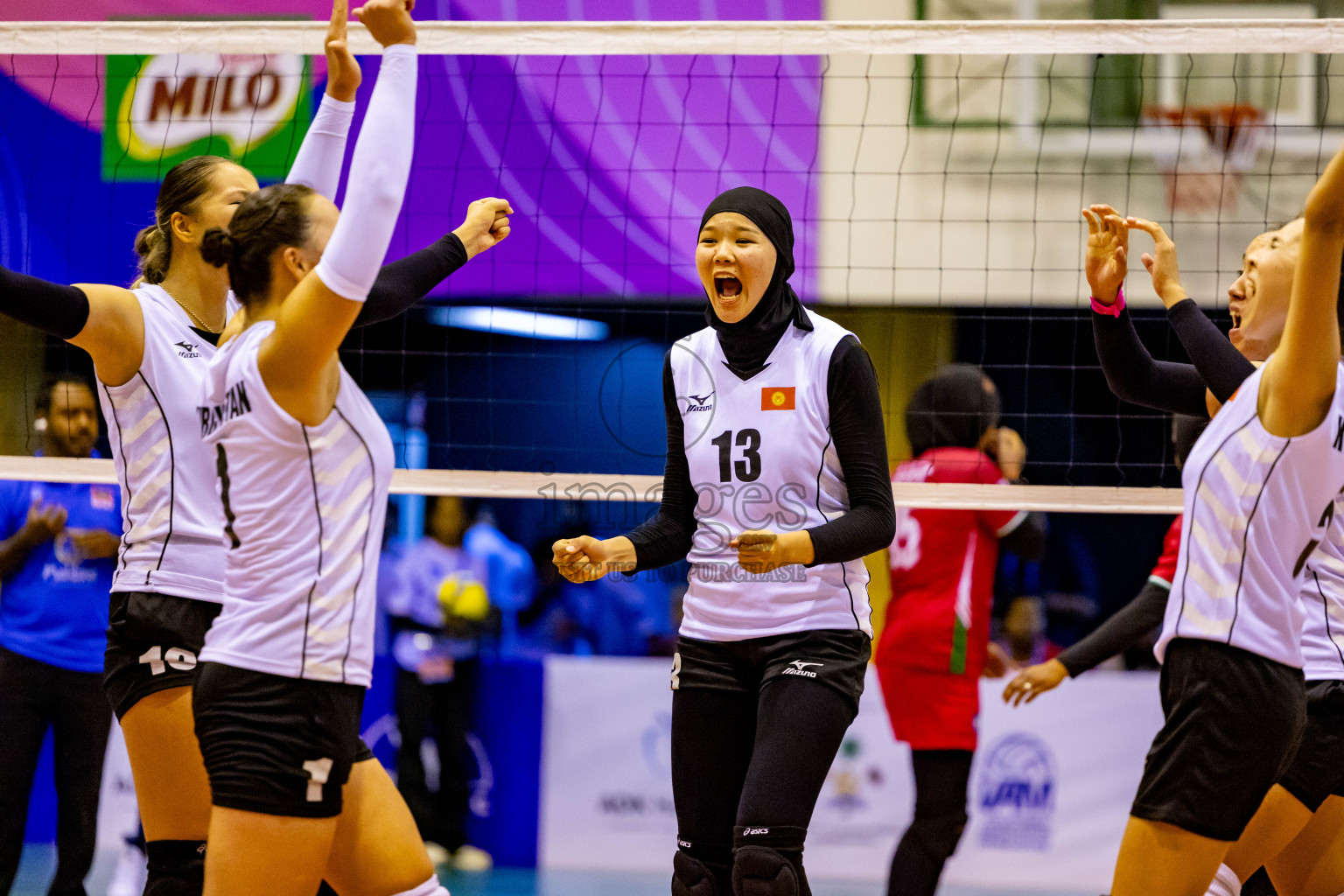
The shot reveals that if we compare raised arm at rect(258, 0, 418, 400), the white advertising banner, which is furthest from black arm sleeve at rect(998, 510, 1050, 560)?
raised arm at rect(258, 0, 418, 400)

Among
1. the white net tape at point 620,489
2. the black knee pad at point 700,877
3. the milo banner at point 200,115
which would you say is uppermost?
the milo banner at point 200,115

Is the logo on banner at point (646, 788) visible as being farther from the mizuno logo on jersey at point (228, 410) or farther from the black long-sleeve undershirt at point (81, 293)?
the mizuno logo on jersey at point (228, 410)

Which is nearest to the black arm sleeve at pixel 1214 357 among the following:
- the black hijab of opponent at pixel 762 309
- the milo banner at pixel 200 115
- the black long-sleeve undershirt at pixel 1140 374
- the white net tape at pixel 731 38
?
the black long-sleeve undershirt at pixel 1140 374

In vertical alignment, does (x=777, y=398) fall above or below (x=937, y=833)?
above

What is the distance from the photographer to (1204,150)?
771 cm

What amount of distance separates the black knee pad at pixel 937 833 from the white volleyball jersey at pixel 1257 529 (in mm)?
1919

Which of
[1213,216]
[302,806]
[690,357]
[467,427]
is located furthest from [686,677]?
[1213,216]

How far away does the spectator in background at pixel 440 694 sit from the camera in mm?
6227

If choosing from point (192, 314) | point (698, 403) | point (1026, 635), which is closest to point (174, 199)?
point (192, 314)

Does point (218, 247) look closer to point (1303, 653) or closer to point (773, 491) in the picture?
point (773, 491)

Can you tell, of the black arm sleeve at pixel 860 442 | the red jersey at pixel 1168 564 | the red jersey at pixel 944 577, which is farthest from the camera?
the red jersey at pixel 944 577

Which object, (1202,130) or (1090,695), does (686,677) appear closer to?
(1090,695)

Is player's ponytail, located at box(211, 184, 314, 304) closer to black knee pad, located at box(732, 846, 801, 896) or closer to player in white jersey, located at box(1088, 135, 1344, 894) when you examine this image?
black knee pad, located at box(732, 846, 801, 896)

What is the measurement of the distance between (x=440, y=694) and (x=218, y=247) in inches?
166
